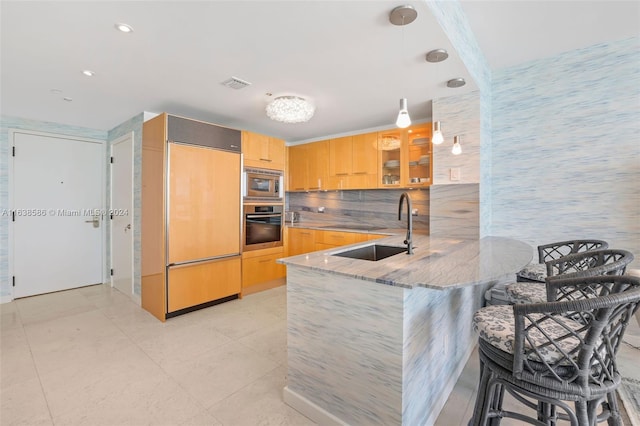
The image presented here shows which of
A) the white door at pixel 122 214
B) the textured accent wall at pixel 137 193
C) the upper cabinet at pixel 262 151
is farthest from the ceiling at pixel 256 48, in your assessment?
the white door at pixel 122 214

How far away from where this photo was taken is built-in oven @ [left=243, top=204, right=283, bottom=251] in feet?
12.4

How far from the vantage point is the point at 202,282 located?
10.7 ft

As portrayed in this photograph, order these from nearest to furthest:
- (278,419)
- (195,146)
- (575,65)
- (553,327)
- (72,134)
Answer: (553,327)
(278,419)
(575,65)
(195,146)
(72,134)

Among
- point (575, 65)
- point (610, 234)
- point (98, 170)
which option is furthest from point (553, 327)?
point (98, 170)

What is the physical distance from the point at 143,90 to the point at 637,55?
4.22 meters

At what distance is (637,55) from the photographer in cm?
229

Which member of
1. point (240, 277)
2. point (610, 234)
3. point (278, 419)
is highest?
point (610, 234)

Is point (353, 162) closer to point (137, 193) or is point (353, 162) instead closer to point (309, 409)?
point (137, 193)

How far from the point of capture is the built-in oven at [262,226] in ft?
12.4

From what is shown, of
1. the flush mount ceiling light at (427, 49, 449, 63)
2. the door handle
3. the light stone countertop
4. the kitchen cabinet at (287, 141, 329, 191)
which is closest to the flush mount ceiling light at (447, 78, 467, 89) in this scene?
the flush mount ceiling light at (427, 49, 449, 63)

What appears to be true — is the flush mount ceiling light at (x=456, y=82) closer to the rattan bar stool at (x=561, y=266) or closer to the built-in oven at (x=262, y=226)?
the rattan bar stool at (x=561, y=266)

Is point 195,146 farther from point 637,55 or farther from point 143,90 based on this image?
point 637,55

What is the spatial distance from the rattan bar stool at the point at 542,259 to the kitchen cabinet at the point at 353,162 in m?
1.88

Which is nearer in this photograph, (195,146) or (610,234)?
(610,234)
